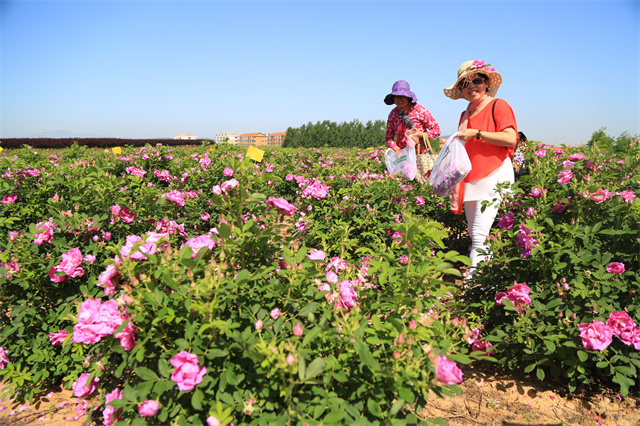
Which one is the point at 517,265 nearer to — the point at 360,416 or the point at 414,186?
the point at 360,416

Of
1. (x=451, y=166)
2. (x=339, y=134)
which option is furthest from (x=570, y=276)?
(x=339, y=134)

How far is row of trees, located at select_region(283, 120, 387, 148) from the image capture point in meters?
38.8

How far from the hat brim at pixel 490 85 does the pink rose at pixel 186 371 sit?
281 centimetres

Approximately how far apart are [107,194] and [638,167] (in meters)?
3.58

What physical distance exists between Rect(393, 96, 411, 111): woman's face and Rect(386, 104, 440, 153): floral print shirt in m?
0.07

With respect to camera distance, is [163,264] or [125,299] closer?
[125,299]

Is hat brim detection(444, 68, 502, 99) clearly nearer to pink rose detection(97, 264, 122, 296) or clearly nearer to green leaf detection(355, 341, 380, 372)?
green leaf detection(355, 341, 380, 372)

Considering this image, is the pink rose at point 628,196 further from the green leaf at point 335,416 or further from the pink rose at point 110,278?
the pink rose at point 110,278

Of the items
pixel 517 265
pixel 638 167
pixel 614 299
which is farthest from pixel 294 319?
pixel 638 167

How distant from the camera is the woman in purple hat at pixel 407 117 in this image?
398cm

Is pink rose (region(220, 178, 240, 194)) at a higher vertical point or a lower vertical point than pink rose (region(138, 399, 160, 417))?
higher

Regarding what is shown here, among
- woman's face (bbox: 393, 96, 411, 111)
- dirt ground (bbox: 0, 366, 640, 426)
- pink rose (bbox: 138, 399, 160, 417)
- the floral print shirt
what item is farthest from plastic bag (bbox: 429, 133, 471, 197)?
pink rose (bbox: 138, 399, 160, 417)

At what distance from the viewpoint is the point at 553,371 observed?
2.10m

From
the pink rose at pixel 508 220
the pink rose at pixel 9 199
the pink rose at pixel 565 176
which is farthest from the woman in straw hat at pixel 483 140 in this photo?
the pink rose at pixel 9 199
